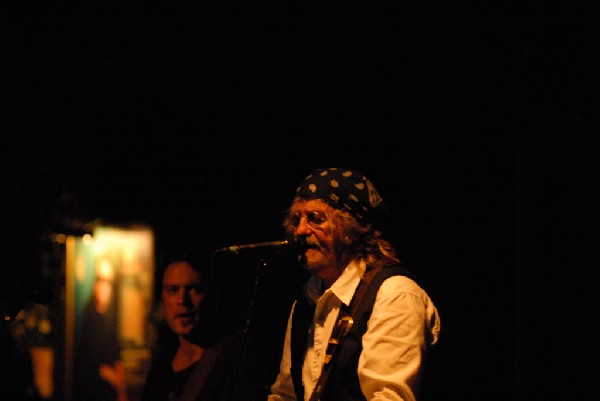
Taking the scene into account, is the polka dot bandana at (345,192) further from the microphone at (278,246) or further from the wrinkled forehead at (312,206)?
the microphone at (278,246)

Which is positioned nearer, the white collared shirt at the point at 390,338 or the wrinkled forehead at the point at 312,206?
the white collared shirt at the point at 390,338

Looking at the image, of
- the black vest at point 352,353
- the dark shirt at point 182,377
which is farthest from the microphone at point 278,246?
the dark shirt at point 182,377

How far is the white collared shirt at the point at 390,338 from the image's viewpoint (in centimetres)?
272

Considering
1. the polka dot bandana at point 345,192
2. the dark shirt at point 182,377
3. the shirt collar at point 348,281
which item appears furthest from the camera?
the dark shirt at point 182,377

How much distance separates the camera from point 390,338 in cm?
278

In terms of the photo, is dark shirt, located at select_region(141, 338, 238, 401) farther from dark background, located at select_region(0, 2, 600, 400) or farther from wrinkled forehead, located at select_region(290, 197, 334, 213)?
wrinkled forehead, located at select_region(290, 197, 334, 213)

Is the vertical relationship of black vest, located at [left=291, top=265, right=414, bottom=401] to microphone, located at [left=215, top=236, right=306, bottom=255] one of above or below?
below

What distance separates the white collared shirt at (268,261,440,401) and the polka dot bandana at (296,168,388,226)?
0.30 m

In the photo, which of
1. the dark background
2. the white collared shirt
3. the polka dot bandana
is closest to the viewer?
the white collared shirt

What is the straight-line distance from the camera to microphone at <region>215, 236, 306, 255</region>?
3000mm

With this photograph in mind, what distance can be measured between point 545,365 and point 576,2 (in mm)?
1842

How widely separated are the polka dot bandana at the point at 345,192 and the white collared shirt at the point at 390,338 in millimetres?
304

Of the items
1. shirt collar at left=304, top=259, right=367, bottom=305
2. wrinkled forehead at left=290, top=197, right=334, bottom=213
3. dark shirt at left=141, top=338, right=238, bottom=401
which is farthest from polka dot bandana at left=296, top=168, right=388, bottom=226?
dark shirt at left=141, top=338, right=238, bottom=401

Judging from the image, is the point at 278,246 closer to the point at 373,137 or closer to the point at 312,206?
the point at 312,206
